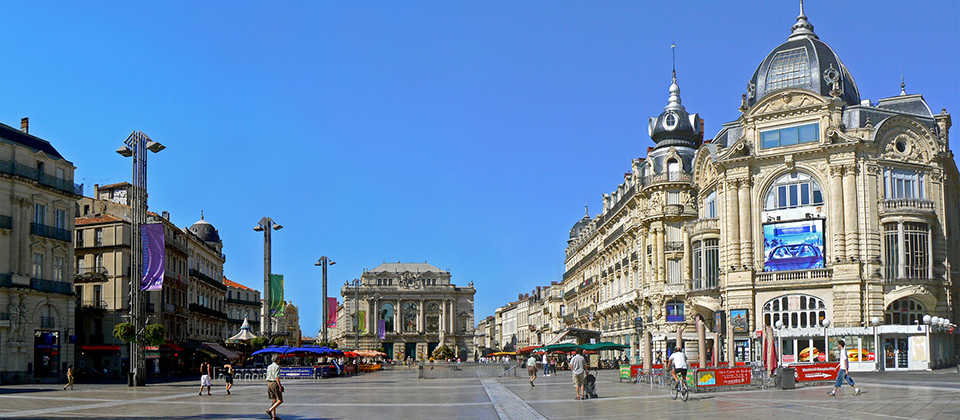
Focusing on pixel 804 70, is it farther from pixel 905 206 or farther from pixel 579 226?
pixel 579 226

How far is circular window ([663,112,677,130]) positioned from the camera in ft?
257

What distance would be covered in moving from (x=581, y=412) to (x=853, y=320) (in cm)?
3559

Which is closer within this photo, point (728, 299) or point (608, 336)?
point (728, 299)

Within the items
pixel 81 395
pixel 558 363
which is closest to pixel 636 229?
pixel 558 363

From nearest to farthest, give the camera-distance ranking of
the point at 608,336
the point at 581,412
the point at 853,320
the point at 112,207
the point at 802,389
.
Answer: the point at 581,412 → the point at 802,389 → the point at 853,320 → the point at 112,207 → the point at 608,336

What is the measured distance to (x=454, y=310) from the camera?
18425 centimetres

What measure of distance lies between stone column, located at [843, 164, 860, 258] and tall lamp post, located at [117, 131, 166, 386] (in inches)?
1539

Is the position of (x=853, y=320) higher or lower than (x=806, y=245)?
lower

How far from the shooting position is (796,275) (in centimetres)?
5903

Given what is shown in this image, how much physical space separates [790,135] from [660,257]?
15219mm

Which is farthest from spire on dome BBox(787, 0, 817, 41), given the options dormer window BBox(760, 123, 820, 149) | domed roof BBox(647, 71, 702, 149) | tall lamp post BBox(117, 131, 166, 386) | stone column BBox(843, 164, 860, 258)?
tall lamp post BBox(117, 131, 166, 386)

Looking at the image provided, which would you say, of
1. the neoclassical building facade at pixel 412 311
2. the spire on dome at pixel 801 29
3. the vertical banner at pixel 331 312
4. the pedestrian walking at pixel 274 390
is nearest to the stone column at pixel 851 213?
the spire on dome at pixel 801 29

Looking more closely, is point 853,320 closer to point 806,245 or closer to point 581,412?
point 806,245

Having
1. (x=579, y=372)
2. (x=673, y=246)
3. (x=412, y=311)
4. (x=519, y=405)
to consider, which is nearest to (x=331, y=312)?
(x=673, y=246)
